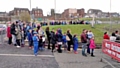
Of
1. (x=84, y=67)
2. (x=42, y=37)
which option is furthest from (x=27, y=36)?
(x=84, y=67)

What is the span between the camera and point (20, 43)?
52.2 ft

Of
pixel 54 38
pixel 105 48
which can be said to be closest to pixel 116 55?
pixel 105 48

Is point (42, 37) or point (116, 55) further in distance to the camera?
point (42, 37)

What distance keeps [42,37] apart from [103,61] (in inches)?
202

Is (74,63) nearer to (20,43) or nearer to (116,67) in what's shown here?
(116,67)

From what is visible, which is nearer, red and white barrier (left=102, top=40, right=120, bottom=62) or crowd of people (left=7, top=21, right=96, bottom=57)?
red and white barrier (left=102, top=40, right=120, bottom=62)

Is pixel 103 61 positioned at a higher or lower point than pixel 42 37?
lower

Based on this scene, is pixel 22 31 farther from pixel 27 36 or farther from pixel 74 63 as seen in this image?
pixel 74 63

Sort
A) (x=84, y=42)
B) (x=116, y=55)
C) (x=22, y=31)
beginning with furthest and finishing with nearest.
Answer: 1. (x=22, y=31)
2. (x=84, y=42)
3. (x=116, y=55)

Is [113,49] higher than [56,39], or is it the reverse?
[56,39]

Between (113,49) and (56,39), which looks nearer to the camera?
(113,49)

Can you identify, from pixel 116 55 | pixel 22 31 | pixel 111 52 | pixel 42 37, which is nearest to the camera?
pixel 116 55

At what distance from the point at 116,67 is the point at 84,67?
161 centimetres

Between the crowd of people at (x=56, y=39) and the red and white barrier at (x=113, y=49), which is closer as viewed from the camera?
the red and white barrier at (x=113, y=49)
